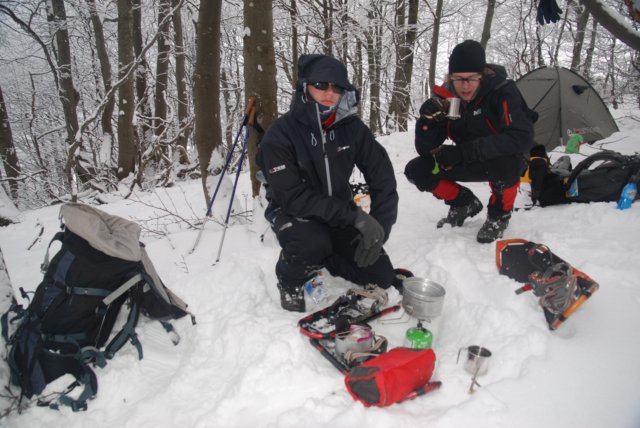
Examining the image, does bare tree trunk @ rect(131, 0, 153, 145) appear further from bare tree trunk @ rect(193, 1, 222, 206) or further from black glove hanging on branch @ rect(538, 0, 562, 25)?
black glove hanging on branch @ rect(538, 0, 562, 25)

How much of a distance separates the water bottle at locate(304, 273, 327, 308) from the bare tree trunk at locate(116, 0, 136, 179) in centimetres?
734

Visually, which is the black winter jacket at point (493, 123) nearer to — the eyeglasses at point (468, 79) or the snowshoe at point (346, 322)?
the eyeglasses at point (468, 79)

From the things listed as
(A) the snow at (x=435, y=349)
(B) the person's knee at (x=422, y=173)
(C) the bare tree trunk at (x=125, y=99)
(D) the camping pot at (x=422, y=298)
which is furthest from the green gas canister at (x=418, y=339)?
(C) the bare tree trunk at (x=125, y=99)

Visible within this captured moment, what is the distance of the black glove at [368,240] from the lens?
248cm

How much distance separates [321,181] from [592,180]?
2.80m

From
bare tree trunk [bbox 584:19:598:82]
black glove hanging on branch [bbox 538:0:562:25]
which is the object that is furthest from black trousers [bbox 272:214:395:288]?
bare tree trunk [bbox 584:19:598:82]

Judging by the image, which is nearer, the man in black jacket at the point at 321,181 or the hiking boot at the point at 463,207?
the man in black jacket at the point at 321,181

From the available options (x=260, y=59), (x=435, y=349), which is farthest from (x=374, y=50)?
(x=435, y=349)

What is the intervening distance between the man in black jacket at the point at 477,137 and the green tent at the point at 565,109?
4.06m

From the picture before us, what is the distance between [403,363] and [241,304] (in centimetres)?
133

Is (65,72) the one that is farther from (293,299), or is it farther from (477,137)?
(477,137)

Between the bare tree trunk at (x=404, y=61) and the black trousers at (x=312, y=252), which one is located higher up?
the bare tree trunk at (x=404, y=61)

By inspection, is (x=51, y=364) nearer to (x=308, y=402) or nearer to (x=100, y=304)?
(x=100, y=304)

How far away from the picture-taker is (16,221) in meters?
6.25
